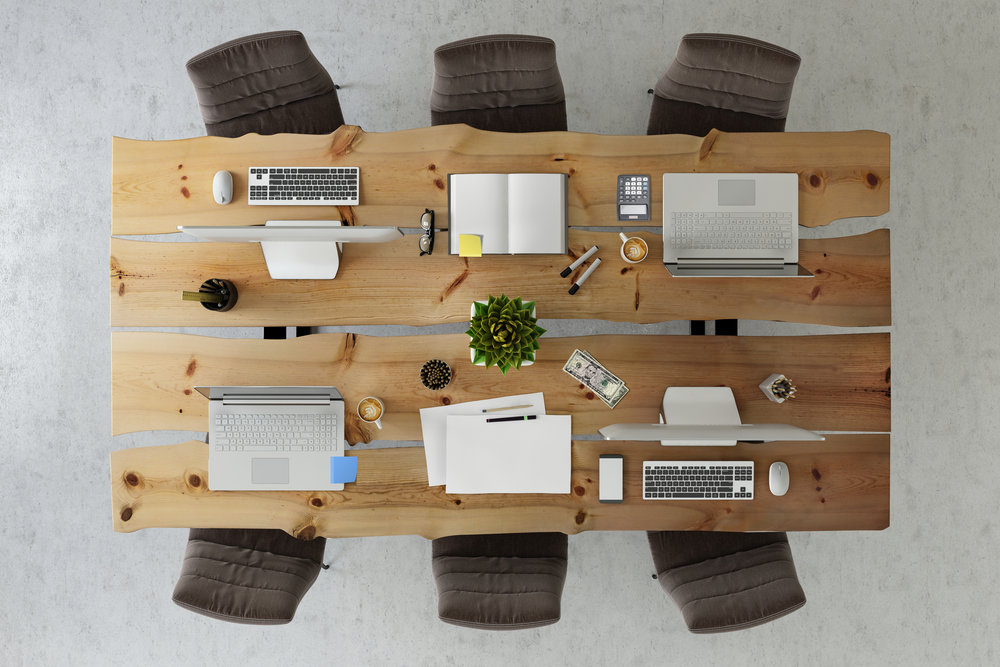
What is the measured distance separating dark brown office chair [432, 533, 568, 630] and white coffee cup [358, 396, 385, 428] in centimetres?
58

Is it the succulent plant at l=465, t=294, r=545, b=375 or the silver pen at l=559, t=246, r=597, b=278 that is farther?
the silver pen at l=559, t=246, r=597, b=278

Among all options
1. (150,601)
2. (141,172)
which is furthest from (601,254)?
(150,601)

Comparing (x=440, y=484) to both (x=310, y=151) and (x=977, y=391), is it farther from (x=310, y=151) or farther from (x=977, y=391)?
(x=977, y=391)

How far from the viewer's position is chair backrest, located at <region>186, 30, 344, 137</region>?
196 cm

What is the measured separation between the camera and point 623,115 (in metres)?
2.62

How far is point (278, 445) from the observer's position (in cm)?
202

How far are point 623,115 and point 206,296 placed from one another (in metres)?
2.00

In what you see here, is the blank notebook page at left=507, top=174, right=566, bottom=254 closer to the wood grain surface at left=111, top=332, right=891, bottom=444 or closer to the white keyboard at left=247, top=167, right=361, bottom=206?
the wood grain surface at left=111, top=332, right=891, bottom=444

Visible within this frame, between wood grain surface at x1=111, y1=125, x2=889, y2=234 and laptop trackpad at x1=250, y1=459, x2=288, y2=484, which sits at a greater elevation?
wood grain surface at x1=111, y1=125, x2=889, y2=234

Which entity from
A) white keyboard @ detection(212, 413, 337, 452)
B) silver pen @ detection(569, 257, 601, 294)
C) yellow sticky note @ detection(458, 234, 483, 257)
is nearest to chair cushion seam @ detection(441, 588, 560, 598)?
white keyboard @ detection(212, 413, 337, 452)

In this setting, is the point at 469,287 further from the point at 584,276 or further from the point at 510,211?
the point at 584,276

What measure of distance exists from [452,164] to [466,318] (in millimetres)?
571

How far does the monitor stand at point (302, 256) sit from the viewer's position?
1975 mm

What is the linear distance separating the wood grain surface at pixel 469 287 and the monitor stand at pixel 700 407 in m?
0.27
